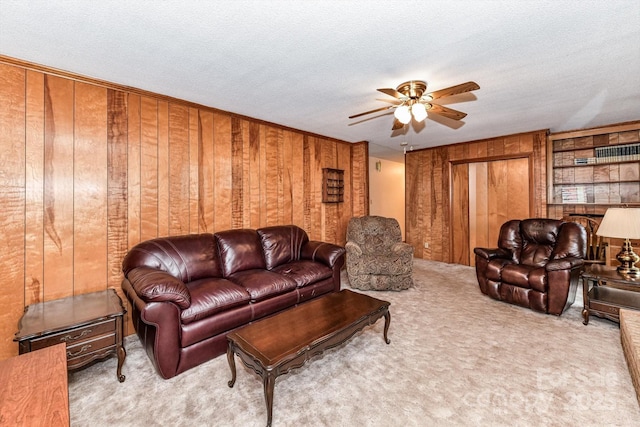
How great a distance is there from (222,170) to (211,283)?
1.54m

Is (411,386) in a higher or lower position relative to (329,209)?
lower

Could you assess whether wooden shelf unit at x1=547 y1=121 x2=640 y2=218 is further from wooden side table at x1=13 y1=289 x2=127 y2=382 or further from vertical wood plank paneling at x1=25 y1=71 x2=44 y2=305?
vertical wood plank paneling at x1=25 y1=71 x2=44 y2=305

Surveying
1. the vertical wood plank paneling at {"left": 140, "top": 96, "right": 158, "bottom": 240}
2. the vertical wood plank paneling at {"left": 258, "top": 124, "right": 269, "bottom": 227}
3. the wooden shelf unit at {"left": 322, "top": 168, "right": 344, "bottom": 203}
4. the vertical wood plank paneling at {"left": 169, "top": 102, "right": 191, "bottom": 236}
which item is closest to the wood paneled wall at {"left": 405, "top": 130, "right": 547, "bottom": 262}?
the wooden shelf unit at {"left": 322, "top": 168, "right": 344, "bottom": 203}

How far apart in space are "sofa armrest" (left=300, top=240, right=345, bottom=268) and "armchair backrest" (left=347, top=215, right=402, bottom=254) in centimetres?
101

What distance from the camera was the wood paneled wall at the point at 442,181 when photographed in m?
4.53

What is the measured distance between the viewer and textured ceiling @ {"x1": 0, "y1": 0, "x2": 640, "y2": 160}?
162 cm

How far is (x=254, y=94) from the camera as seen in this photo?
292cm

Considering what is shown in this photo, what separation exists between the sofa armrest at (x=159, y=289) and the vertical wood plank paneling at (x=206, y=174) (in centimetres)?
118

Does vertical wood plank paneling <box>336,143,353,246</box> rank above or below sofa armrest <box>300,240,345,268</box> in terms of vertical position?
above

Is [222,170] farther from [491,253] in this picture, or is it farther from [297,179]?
[491,253]

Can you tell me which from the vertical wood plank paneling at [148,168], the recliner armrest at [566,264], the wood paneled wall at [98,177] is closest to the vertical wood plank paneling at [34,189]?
the wood paneled wall at [98,177]

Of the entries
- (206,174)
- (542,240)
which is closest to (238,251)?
(206,174)

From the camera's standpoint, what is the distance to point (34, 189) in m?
2.28

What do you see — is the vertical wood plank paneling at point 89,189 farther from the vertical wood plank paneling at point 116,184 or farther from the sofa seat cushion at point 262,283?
the sofa seat cushion at point 262,283
